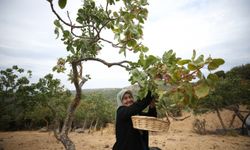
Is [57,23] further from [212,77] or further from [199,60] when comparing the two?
[212,77]

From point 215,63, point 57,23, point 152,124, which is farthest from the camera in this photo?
point 57,23

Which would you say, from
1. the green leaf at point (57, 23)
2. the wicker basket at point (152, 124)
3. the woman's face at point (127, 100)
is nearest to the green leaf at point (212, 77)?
the wicker basket at point (152, 124)

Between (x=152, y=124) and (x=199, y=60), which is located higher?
(x=199, y=60)

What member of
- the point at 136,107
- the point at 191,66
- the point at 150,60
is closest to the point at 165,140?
the point at 136,107

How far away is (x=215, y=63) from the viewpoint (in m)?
1.28

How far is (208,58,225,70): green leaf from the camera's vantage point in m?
1.26

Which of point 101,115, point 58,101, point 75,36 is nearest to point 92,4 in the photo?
point 75,36

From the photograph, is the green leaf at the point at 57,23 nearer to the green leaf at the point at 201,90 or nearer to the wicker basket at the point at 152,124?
the wicker basket at the point at 152,124

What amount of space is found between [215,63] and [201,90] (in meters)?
0.23

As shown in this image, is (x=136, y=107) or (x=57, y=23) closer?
(x=136, y=107)

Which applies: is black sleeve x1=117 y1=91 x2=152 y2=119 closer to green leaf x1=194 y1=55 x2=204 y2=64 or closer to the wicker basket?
the wicker basket

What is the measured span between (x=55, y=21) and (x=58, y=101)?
911 cm

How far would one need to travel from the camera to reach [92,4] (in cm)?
277

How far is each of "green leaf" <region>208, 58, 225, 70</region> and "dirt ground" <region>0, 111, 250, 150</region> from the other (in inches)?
342
